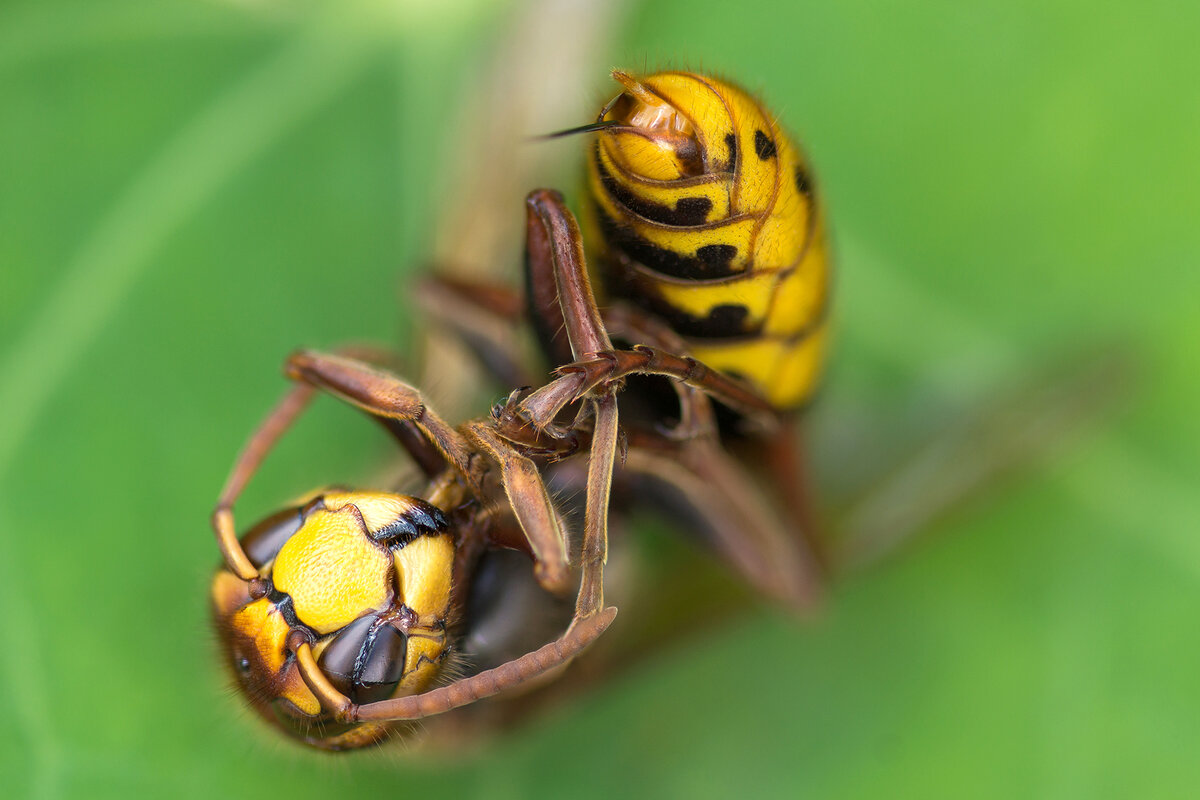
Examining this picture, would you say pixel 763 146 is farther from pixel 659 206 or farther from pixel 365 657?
pixel 365 657

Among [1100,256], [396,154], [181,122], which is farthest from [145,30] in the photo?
[1100,256]

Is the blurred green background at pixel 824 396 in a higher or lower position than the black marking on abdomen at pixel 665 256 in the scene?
lower

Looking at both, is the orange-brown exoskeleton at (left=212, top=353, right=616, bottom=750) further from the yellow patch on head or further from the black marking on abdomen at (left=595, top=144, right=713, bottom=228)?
the black marking on abdomen at (left=595, top=144, right=713, bottom=228)

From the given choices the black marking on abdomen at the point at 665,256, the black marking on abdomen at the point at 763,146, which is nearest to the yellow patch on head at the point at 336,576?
the black marking on abdomen at the point at 665,256

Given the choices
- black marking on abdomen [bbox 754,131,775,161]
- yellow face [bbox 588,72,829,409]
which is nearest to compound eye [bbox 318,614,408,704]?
yellow face [bbox 588,72,829,409]

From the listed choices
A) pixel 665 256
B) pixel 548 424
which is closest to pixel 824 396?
pixel 665 256

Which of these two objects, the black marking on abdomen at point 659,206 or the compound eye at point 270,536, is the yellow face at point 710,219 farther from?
the compound eye at point 270,536
